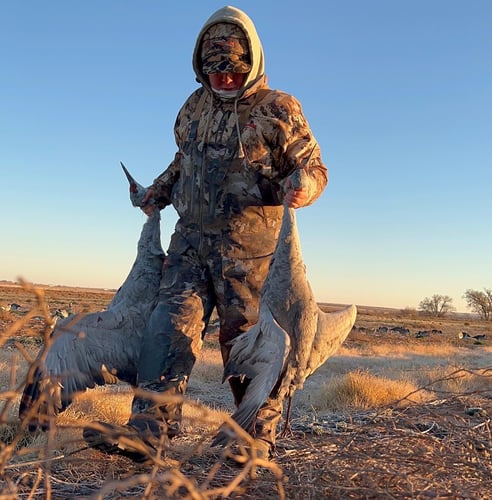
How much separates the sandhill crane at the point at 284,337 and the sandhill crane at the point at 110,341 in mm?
762

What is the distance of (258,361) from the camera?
12.4 feet

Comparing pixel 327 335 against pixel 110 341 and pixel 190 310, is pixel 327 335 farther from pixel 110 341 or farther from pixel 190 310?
pixel 110 341

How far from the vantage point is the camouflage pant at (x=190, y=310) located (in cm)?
411

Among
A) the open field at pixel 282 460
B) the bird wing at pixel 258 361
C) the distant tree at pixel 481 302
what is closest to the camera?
the open field at pixel 282 460

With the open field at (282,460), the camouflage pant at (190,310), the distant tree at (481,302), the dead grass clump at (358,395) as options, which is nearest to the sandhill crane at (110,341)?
the camouflage pant at (190,310)

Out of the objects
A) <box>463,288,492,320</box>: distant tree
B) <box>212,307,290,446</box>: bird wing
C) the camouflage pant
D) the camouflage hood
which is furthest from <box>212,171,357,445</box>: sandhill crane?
<box>463,288,492,320</box>: distant tree

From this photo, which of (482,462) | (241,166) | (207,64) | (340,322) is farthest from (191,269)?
(482,462)

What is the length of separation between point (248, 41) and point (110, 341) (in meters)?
2.34

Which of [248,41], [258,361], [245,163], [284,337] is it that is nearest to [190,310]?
[258,361]

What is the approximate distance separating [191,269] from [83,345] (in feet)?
2.97

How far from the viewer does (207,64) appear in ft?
14.7

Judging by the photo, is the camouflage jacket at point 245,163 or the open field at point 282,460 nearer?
the open field at point 282,460

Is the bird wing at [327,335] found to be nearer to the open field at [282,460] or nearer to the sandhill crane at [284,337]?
the sandhill crane at [284,337]

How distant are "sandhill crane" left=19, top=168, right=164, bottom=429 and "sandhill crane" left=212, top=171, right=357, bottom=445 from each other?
0.76 meters
